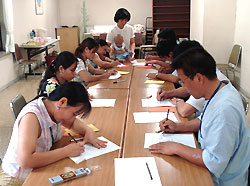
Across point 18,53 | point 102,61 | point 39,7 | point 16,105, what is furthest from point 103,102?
point 39,7

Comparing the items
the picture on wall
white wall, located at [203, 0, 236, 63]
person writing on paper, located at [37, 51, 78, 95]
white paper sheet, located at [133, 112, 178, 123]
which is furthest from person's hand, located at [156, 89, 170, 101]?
the picture on wall

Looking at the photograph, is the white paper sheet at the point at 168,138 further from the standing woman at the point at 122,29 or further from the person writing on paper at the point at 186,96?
the standing woman at the point at 122,29

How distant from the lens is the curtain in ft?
20.3

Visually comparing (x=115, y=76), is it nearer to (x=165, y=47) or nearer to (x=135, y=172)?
(x=165, y=47)

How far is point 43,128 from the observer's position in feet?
5.52

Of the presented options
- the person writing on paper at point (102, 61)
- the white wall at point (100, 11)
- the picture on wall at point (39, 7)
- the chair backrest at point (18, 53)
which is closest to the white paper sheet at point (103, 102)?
the person writing on paper at point (102, 61)

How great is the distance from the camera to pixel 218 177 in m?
1.54

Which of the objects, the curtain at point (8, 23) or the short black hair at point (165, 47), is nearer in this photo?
the short black hair at point (165, 47)

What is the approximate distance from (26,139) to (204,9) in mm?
5160

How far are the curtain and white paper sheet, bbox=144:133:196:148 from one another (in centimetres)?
517

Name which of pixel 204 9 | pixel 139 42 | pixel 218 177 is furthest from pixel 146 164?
pixel 139 42

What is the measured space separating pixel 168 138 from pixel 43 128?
0.77 m

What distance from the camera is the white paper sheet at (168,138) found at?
184 centimetres

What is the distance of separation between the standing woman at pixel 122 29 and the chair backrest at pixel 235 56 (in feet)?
6.19
